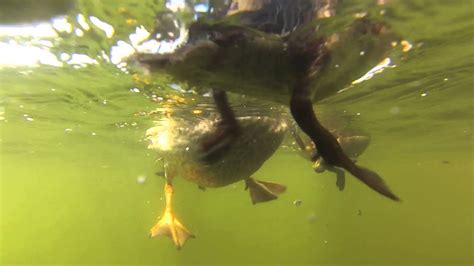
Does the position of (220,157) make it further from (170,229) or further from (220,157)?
(170,229)

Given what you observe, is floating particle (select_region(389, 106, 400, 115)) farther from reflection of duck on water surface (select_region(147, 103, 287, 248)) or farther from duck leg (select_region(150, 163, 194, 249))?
duck leg (select_region(150, 163, 194, 249))

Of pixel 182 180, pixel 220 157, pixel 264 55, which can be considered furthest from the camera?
pixel 182 180

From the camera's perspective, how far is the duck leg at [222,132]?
659cm

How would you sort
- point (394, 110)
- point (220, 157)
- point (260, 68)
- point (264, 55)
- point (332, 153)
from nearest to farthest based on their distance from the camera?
point (332, 153) < point (264, 55) < point (260, 68) < point (220, 157) < point (394, 110)

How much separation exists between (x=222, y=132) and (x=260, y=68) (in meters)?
1.13

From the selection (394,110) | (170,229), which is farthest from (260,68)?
(394,110)

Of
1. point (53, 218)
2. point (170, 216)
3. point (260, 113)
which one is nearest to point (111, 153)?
point (260, 113)

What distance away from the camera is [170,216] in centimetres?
887

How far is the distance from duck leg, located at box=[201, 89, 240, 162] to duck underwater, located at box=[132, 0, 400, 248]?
0.02m

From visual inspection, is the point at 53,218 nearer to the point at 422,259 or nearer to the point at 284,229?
the point at 284,229

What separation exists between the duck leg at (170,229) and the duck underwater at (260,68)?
1258mm

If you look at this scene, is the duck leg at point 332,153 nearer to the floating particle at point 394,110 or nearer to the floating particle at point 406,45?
the floating particle at point 406,45

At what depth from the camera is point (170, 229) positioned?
867 cm

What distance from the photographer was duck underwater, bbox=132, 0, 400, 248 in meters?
6.07
